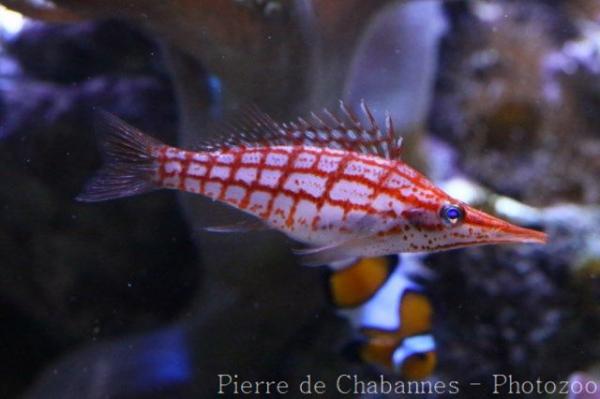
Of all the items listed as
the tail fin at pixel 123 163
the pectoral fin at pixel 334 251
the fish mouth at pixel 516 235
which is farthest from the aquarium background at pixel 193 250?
the fish mouth at pixel 516 235

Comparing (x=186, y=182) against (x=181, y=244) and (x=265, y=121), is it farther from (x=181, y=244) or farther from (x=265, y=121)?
(x=181, y=244)

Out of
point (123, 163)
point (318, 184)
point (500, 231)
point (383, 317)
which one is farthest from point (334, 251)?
point (383, 317)

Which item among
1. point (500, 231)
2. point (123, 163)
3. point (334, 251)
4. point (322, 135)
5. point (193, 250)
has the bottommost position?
point (193, 250)

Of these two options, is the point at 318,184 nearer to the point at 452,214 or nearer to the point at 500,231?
the point at 452,214

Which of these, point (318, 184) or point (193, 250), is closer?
point (318, 184)

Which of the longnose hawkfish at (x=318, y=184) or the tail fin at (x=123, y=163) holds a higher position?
the longnose hawkfish at (x=318, y=184)

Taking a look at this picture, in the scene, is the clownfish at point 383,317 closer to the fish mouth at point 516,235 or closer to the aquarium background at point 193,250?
the aquarium background at point 193,250

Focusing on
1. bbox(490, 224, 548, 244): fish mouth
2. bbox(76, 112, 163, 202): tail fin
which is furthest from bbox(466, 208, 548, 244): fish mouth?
bbox(76, 112, 163, 202): tail fin
